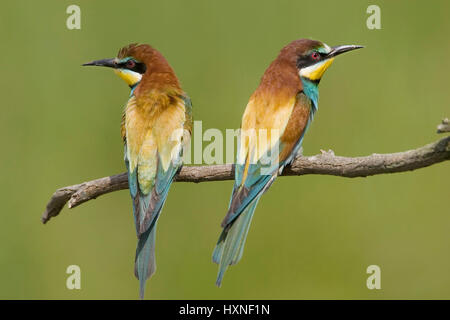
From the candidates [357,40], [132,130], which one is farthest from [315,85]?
[357,40]

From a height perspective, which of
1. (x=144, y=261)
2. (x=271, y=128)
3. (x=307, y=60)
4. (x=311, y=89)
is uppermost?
(x=307, y=60)

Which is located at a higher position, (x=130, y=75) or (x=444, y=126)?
(x=130, y=75)

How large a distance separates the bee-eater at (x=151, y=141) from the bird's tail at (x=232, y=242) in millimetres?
218

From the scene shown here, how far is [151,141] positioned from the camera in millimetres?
2100

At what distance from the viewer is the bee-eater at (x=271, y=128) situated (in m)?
1.93

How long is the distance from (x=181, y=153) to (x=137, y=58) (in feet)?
1.37

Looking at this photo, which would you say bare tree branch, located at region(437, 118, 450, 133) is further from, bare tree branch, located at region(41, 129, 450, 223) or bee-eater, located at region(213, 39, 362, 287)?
bee-eater, located at region(213, 39, 362, 287)

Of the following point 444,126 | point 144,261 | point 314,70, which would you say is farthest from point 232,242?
point 314,70

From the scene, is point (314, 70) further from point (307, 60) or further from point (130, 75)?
point (130, 75)

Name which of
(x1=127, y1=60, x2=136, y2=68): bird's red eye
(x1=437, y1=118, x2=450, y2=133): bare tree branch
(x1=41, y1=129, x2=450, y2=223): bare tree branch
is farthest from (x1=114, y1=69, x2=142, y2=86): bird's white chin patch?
(x1=437, y1=118, x2=450, y2=133): bare tree branch

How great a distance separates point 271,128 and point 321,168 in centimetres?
21

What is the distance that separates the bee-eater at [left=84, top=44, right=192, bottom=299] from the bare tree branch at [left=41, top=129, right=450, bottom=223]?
0.08 meters

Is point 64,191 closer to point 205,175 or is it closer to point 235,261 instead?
point 205,175

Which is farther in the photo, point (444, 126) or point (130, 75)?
point (130, 75)
